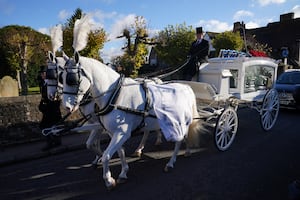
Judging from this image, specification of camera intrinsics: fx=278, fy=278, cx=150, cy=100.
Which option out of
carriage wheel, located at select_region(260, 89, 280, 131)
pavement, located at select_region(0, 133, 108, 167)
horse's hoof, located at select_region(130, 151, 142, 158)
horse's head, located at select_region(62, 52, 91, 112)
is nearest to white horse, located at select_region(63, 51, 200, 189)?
horse's head, located at select_region(62, 52, 91, 112)

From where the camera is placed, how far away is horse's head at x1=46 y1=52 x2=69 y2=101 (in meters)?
3.78

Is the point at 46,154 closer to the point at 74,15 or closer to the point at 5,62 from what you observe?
the point at 74,15

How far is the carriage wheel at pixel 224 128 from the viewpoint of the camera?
5.62m

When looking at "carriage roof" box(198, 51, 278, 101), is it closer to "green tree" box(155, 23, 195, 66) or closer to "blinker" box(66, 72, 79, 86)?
"blinker" box(66, 72, 79, 86)

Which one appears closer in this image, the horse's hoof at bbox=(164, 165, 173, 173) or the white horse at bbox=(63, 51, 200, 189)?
the white horse at bbox=(63, 51, 200, 189)

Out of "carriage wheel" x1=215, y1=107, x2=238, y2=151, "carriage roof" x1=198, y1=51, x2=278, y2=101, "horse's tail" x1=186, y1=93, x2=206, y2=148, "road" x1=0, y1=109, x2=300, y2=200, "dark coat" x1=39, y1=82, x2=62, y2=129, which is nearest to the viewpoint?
"road" x1=0, y1=109, x2=300, y2=200

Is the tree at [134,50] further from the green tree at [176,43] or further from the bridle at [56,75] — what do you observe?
A: the bridle at [56,75]

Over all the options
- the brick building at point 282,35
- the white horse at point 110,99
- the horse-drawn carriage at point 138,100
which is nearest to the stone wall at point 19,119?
the horse-drawn carriage at point 138,100

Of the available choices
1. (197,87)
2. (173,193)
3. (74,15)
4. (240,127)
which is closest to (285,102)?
(240,127)

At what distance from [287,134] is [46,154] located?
6.04 meters

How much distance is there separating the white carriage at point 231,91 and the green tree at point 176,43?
720 inches

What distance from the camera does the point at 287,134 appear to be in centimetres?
734

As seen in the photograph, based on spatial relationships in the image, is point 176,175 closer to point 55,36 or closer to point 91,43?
point 55,36

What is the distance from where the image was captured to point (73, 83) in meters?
3.64
